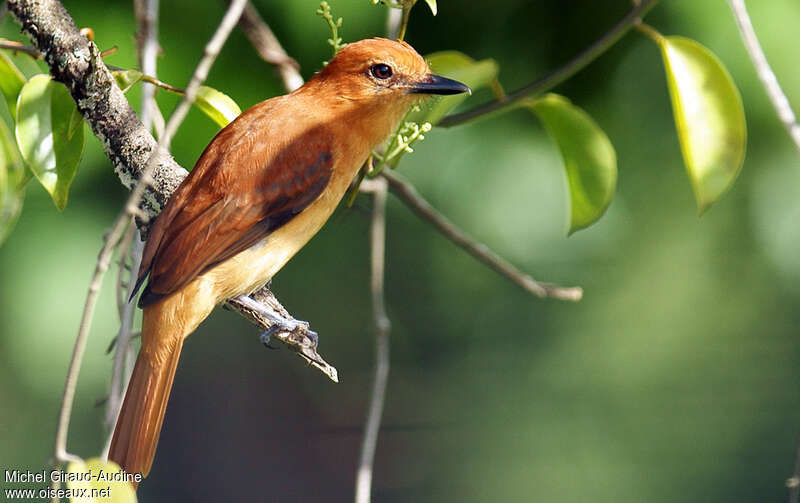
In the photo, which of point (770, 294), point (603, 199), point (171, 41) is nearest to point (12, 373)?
point (171, 41)

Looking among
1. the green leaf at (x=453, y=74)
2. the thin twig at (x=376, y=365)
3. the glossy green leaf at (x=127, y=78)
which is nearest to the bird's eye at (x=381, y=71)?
the green leaf at (x=453, y=74)

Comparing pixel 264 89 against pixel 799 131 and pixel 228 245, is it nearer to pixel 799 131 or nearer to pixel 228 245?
pixel 228 245

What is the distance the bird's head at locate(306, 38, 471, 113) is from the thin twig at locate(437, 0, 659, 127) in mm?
169

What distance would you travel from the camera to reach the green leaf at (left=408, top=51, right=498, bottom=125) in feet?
7.54

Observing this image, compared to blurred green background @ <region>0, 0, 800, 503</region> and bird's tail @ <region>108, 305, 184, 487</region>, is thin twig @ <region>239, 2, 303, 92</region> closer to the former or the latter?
blurred green background @ <region>0, 0, 800, 503</region>

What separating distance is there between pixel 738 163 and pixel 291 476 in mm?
4217

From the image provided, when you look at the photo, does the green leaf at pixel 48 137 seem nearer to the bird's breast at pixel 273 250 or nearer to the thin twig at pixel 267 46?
the bird's breast at pixel 273 250

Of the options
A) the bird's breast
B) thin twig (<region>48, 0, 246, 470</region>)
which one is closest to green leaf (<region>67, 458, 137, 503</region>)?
thin twig (<region>48, 0, 246, 470</region>)

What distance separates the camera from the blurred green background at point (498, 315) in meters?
3.22

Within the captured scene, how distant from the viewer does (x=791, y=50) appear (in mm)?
3141

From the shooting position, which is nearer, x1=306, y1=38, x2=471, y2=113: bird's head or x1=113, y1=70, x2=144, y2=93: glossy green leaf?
x1=113, y1=70, x2=144, y2=93: glossy green leaf

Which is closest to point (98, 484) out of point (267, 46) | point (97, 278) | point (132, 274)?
point (97, 278)

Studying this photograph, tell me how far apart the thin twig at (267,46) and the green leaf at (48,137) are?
2.74 ft

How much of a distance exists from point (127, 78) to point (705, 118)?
123 centimetres
